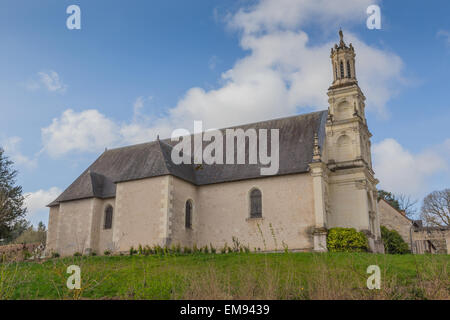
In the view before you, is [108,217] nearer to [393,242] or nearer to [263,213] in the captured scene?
[263,213]

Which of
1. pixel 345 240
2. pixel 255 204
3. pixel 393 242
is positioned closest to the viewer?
pixel 345 240

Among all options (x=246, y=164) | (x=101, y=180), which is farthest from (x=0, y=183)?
(x=246, y=164)

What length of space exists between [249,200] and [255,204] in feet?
1.41

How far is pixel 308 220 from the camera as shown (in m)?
23.2

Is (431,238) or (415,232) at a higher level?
(415,232)

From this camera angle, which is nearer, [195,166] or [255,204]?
[255,204]

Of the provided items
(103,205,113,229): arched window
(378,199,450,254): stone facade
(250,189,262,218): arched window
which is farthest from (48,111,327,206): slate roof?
(378,199,450,254): stone facade

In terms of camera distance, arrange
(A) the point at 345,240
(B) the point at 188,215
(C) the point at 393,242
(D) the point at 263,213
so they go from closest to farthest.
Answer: (A) the point at 345,240 < (D) the point at 263,213 < (B) the point at 188,215 < (C) the point at 393,242

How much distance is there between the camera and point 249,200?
82.2ft

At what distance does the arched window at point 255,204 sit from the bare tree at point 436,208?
101 ft

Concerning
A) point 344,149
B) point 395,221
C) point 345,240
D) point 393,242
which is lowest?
point 345,240

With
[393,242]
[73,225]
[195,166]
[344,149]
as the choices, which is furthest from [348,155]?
[73,225]

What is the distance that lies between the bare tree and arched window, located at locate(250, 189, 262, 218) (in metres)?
30.7

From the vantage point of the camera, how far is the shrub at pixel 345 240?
72.3 ft
